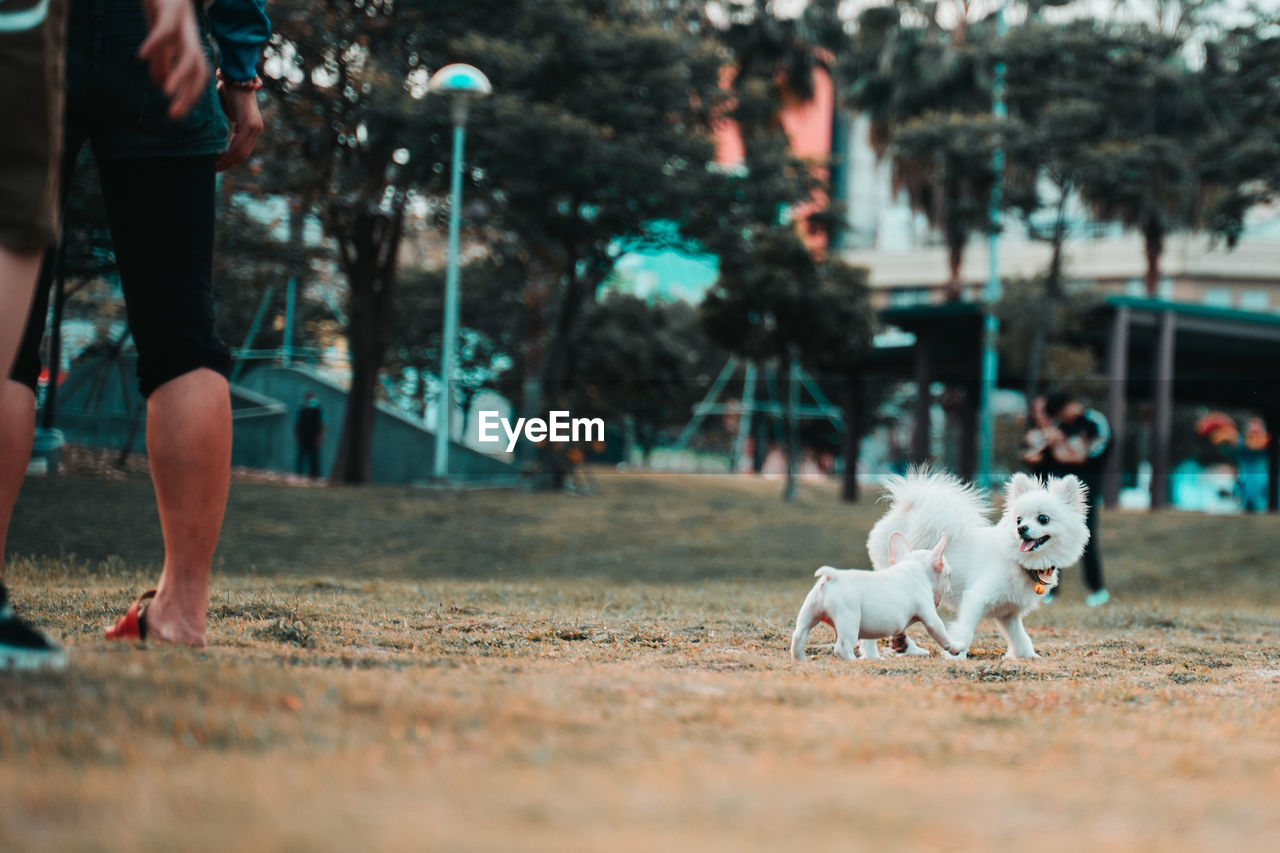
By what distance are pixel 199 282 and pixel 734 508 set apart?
50.3 ft

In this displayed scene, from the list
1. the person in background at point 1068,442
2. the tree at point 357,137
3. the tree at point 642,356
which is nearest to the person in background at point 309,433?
the tree at point 357,137

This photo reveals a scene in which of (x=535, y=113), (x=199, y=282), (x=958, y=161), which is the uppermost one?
(x=958, y=161)

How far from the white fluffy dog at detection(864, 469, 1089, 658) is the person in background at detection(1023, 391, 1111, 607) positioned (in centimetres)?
484

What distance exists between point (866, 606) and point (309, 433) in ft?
48.8

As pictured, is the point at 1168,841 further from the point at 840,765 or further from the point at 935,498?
the point at 935,498

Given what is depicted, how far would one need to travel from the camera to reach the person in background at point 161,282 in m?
2.92

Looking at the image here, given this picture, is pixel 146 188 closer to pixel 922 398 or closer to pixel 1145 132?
pixel 922 398

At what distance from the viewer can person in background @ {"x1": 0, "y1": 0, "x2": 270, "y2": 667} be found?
2916mm

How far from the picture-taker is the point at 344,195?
16734 mm

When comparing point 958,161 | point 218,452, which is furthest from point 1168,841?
point 958,161

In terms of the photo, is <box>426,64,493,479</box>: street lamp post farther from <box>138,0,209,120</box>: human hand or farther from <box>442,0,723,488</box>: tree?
<box>138,0,209,120</box>: human hand

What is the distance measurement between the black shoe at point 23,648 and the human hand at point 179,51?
106 centimetres

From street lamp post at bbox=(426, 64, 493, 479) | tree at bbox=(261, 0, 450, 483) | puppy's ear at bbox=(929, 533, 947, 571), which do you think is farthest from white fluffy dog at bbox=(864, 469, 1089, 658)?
tree at bbox=(261, 0, 450, 483)

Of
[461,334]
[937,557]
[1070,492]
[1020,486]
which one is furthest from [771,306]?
[937,557]
